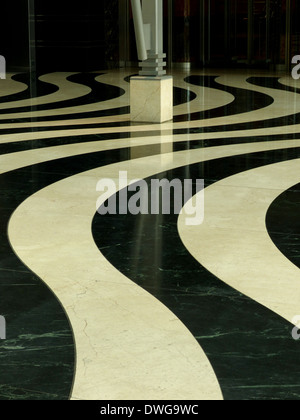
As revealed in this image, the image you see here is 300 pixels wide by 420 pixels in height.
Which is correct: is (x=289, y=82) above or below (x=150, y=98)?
below

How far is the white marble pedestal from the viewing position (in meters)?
9.77

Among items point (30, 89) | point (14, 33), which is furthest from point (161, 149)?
point (14, 33)

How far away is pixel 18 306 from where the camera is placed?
13.0 feet

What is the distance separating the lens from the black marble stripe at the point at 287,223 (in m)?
4.81

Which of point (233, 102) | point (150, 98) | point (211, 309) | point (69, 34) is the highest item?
point (69, 34)

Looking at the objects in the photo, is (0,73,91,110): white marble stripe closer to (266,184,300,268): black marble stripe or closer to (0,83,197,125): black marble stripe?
(0,83,197,125): black marble stripe

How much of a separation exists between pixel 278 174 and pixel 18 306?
343cm

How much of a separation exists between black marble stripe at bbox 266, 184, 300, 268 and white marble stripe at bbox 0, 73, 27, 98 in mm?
7612

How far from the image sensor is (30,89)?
13.6 metres

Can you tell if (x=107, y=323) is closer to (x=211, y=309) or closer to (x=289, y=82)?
(x=211, y=309)

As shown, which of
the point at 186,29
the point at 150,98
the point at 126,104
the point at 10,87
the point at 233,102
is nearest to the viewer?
the point at 150,98

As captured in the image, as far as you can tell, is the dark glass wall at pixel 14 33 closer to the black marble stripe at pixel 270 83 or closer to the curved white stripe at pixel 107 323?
the black marble stripe at pixel 270 83

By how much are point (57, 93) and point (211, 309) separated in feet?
31.4

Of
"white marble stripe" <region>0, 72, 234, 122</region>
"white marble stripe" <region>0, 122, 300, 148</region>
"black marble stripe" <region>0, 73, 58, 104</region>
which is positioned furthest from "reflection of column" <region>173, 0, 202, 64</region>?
"white marble stripe" <region>0, 122, 300, 148</region>
